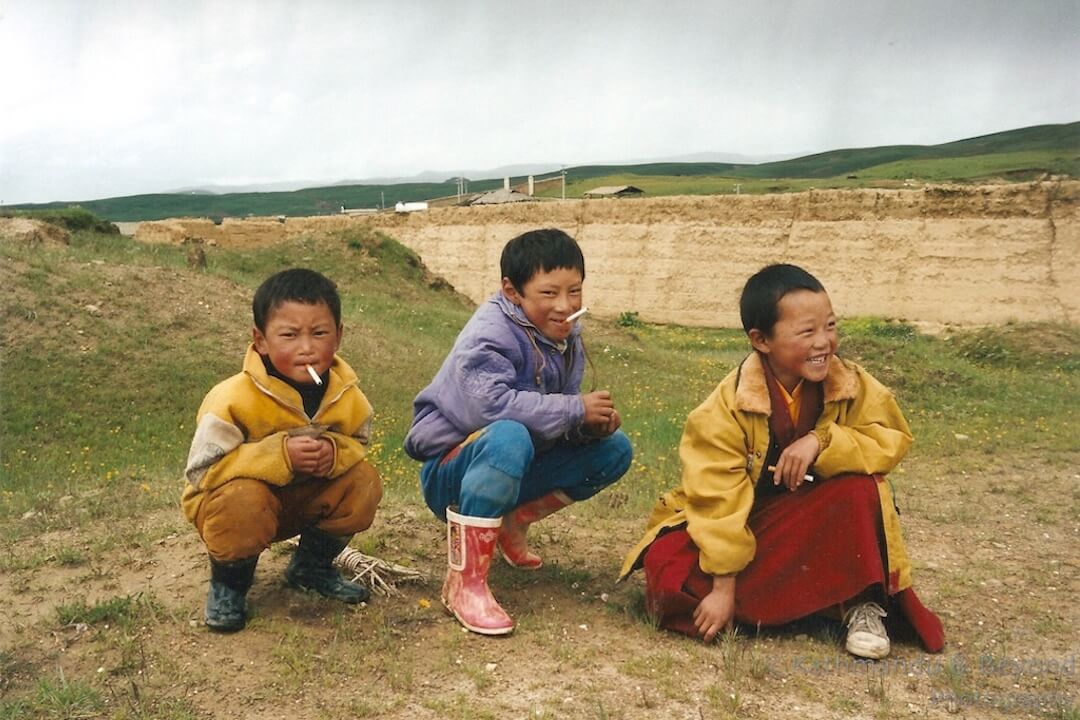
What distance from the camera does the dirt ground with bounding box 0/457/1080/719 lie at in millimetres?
2604

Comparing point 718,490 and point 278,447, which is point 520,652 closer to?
point 718,490

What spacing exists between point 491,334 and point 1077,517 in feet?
12.9

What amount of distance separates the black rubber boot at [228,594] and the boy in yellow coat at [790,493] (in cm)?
141

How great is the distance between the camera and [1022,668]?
295 cm

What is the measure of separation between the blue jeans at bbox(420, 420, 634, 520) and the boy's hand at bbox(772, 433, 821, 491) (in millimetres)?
697

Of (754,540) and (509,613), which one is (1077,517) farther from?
(509,613)

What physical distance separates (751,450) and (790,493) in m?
0.22

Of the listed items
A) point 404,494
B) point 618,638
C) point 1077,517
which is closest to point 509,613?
point 618,638

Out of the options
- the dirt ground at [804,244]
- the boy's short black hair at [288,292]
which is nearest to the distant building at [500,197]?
the dirt ground at [804,244]

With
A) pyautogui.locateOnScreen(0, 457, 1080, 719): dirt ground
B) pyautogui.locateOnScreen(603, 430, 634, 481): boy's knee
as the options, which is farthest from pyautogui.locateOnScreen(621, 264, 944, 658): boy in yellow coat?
pyautogui.locateOnScreen(603, 430, 634, 481): boy's knee

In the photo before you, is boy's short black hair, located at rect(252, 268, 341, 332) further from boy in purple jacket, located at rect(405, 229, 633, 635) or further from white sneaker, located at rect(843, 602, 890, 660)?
white sneaker, located at rect(843, 602, 890, 660)

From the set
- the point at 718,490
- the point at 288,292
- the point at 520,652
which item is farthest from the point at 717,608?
the point at 288,292

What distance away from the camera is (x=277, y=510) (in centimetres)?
303

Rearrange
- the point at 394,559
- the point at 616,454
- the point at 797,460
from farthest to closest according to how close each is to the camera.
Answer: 1. the point at 394,559
2. the point at 616,454
3. the point at 797,460
